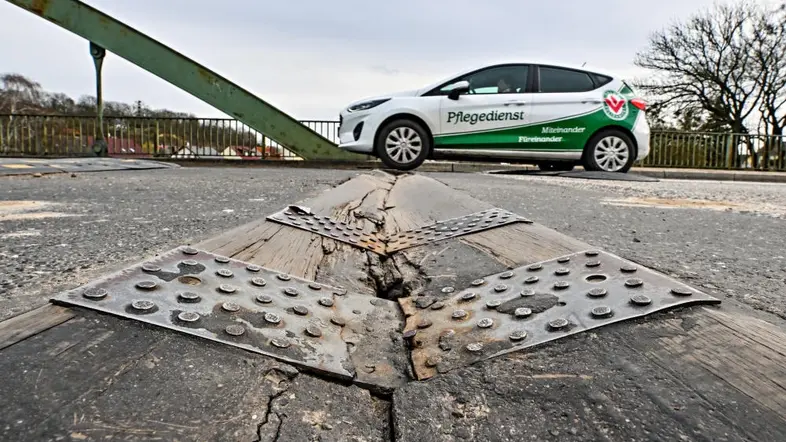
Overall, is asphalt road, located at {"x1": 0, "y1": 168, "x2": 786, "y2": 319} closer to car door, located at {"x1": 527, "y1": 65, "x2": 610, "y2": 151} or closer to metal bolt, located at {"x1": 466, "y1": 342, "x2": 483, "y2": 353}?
metal bolt, located at {"x1": 466, "y1": 342, "x2": 483, "y2": 353}

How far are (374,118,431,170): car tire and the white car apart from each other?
1cm

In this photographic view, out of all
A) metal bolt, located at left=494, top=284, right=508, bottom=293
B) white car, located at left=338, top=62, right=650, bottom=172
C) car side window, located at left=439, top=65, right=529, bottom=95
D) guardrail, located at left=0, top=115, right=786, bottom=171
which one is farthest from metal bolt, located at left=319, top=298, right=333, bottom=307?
guardrail, located at left=0, top=115, right=786, bottom=171

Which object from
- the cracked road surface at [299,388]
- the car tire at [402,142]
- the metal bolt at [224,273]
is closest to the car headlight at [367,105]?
the car tire at [402,142]

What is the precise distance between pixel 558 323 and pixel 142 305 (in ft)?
2.29

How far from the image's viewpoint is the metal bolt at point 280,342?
35.6 inches

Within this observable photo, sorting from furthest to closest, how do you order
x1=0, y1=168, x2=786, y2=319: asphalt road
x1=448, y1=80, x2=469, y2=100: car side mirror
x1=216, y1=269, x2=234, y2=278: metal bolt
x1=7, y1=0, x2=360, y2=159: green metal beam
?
1. x1=7, y1=0, x2=360, y2=159: green metal beam
2. x1=448, y1=80, x2=469, y2=100: car side mirror
3. x1=0, y1=168, x2=786, y2=319: asphalt road
4. x1=216, y1=269, x2=234, y2=278: metal bolt

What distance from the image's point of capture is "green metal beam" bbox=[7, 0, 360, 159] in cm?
912

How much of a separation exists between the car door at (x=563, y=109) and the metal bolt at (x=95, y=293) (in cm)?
712

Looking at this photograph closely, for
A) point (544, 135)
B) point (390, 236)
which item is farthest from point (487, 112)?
point (390, 236)

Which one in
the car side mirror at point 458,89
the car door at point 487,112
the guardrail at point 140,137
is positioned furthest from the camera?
the guardrail at point 140,137

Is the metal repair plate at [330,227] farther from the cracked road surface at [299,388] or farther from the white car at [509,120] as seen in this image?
the white car at [509,120]

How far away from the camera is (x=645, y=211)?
9.91 ft

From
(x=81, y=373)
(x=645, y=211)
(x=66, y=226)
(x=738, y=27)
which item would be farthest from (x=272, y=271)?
(x=738, y=27)

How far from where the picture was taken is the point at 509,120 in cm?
746
